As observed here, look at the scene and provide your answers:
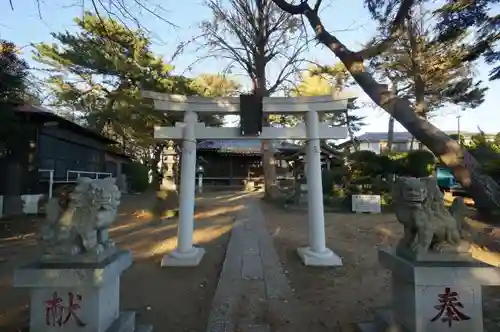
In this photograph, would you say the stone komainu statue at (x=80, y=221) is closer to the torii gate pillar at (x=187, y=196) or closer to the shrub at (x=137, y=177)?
the torii gate pillar at (x=187, y=196)

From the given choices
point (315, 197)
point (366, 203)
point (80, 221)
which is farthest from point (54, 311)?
point (366, 203)

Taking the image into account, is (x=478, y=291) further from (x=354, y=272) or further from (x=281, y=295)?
(x=354, y=272)

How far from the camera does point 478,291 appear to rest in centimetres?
292

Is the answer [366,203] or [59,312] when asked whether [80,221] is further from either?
[366,203]

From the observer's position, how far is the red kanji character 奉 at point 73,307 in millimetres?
2842

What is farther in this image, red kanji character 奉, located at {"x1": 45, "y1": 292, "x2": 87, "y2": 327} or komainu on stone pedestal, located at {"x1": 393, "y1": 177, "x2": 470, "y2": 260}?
komainu on stone pedestal, located at {"x1": 393, "y1": 177, "x2": 470, "y2": 260}

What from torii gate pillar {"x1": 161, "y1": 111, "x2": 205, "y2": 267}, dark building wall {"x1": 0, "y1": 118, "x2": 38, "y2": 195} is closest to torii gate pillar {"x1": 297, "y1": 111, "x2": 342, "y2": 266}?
torii gate pillar {"x1": 161, "y1": 111, "x2": 205, "y2": 267}

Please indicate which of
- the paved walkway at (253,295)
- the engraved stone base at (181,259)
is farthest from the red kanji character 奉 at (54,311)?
the engraved stone base at (181,259)

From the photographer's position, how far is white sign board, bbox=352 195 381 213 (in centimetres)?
1400

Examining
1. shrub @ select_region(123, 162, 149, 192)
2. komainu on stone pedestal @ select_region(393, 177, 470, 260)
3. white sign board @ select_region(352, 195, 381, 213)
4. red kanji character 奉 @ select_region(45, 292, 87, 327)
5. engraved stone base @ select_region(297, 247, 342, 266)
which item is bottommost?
engraved stone base @ select_region(297, 247, 342, 266)

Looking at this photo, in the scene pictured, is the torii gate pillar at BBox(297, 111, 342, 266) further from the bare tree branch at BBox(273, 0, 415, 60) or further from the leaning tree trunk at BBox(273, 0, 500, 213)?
the leaning tree trunk at BBox(273, 0, 500, 213)

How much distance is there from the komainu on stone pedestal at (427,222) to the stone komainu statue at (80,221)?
2.64 metres

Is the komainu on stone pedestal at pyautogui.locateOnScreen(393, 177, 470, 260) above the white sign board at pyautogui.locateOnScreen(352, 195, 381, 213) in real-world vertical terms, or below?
above

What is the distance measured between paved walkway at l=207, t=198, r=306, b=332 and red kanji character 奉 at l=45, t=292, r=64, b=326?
1.59m
